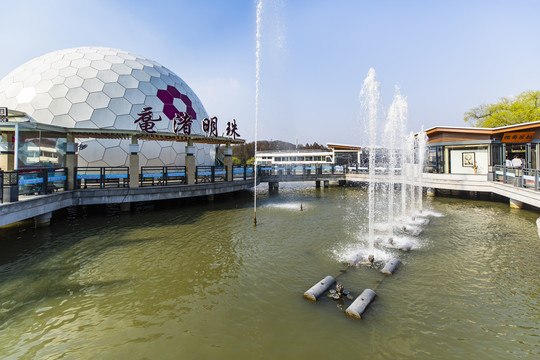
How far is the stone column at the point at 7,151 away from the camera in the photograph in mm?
13395

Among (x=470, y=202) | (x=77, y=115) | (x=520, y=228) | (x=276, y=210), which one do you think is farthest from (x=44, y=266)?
(x=470, y=202)

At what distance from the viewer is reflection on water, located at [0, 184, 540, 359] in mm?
4543

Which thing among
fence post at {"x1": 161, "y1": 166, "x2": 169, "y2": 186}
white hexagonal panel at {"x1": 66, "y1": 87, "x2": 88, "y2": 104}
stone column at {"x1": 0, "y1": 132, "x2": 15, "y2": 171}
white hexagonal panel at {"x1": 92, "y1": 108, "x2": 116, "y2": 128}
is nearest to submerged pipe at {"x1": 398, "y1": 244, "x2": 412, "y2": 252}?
fence post at {"x1": 161, "y1": 166, "x2": 169, "y2": 186}

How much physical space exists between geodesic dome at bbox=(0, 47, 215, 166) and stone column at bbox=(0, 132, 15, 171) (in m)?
4.20

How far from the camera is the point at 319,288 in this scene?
6.19 m

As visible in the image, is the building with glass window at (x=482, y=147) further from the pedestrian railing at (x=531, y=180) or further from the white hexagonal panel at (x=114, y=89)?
the white hexagonal panel at (x=114, y=89)

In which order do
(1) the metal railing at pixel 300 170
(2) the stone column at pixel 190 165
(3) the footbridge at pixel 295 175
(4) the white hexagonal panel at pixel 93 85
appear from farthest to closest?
(1) the metal railing at pixel 300 170 → (3) the footbridge at pixel 295 175 → (4) the white hexagonal panel at pixel 93 85 → (2) the stone column at pixel 190 165

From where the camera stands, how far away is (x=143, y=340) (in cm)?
468

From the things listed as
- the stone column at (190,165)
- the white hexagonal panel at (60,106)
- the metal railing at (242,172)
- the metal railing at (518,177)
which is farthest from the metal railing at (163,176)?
the metal railing at (518,177)

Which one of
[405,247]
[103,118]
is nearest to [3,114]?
[103,118]

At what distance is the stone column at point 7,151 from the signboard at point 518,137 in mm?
31532

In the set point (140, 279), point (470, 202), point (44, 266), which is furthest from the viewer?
point (470, 202)

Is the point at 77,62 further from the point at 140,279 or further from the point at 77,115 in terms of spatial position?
the point at 140,279

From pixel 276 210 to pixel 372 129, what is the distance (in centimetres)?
791
